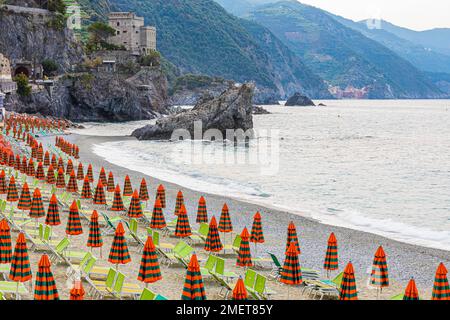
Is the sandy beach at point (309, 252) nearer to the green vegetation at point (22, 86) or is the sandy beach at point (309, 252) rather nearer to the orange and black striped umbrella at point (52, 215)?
the orange and black striped umbrella at point (52, 215)

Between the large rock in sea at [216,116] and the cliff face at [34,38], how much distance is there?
43240 millimetres

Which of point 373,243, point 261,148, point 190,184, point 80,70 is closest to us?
point 373,243

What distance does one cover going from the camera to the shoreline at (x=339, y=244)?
17.2 metres

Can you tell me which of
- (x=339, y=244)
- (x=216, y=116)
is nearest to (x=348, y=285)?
(x=339, y=244)

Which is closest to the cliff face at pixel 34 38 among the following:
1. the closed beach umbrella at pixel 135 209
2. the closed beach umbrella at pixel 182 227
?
the closed beach umbrella at pixel 135 209

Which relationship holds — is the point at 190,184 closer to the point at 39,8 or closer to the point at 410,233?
the point at 410,233

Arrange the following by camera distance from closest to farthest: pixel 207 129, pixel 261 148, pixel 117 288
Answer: pixel 117 288 < pixel 261 148 < pixel 207 129

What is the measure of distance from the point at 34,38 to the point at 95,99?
15747 millimetres

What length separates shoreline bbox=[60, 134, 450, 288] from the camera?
17188 mm
